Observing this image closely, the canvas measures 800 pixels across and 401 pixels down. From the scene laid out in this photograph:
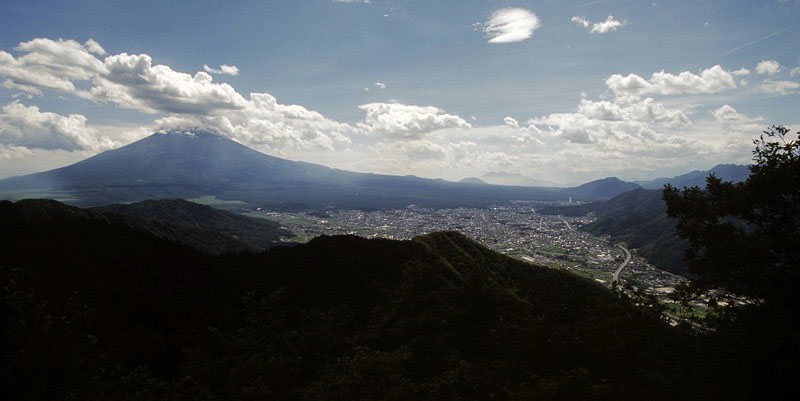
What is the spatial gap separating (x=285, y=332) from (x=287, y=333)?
1.27ft

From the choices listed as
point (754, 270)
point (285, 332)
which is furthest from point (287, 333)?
point (754, 270)

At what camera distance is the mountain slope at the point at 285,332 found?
698 inches

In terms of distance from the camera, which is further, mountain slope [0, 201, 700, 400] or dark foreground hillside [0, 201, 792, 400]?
mountain slope [0, 201, 700, 400]

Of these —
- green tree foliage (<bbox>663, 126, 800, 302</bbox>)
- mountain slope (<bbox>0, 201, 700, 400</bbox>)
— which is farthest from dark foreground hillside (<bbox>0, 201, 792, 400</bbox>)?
green tree foliage (<bbox>663, 126, 800, 302</bbox>)

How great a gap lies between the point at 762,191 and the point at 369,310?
39551 millimetres

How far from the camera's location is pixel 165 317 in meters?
34.8

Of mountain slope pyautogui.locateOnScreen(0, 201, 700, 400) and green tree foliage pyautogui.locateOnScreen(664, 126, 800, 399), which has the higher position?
green tree foliage pyautogui.locateOnScreen(664, 126, 800, 399)

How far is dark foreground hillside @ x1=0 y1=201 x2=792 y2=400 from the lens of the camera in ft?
56.3

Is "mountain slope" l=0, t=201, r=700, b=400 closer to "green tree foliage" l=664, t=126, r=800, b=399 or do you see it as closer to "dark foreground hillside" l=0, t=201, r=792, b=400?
"dark foreground hillside" l=0, t=201, r=792, b=400

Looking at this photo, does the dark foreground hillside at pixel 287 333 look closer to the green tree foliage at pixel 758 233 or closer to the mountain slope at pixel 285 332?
the mountain slope at pixel 285 332

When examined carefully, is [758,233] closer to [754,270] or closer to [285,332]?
[754,270]

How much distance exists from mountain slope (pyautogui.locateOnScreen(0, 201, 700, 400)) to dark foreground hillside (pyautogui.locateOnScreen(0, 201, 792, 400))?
0.12 metres

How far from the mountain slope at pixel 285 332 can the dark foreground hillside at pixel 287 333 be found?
0.41 ft

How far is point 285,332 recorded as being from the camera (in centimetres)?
2994
